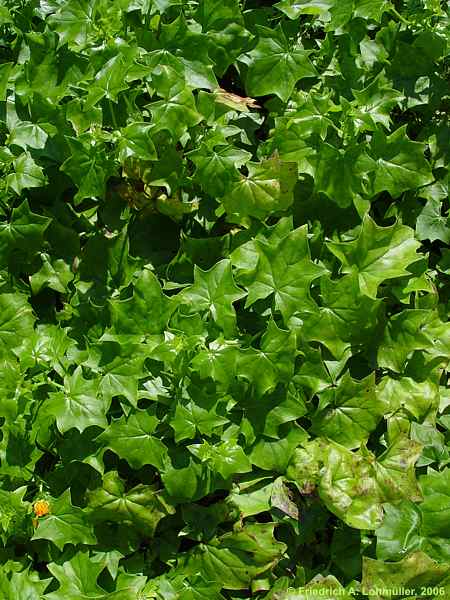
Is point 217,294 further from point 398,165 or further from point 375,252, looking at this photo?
point 398,165

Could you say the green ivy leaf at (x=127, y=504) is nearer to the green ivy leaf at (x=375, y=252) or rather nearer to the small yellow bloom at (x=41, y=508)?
the small yellow bloom at (x=41, y=508)

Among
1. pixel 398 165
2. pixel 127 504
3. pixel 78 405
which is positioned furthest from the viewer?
pixel 398 165

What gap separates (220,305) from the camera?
8.65 feet

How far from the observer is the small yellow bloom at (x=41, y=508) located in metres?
2.60

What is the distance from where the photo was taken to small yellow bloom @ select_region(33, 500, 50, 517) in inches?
102

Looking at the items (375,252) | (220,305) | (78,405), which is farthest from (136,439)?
(375,252)

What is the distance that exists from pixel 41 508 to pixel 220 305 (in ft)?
3.10

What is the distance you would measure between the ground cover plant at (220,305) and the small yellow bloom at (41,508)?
1cm

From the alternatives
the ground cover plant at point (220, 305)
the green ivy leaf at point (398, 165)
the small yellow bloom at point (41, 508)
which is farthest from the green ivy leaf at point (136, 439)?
the green ivy leaf at point (398, 165)

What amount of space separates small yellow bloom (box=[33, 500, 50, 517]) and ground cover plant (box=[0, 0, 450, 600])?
0.01 metres

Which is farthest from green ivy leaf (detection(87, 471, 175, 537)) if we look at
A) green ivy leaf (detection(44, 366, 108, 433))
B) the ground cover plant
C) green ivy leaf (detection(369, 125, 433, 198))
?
green ivy leaf (detection(369, 125, 433, 198))

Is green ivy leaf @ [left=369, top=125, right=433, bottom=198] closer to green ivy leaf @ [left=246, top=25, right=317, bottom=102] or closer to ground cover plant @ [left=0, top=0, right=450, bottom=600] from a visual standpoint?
ground cover plant @ [left=0, top=0, right=450, bottom=600]

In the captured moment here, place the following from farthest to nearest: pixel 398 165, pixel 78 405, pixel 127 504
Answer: pixel 398 165 → pixel 127 504 → pixel 78 405

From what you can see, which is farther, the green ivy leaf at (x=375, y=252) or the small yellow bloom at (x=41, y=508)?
the green ivy leaf at (x=375, y=252)
